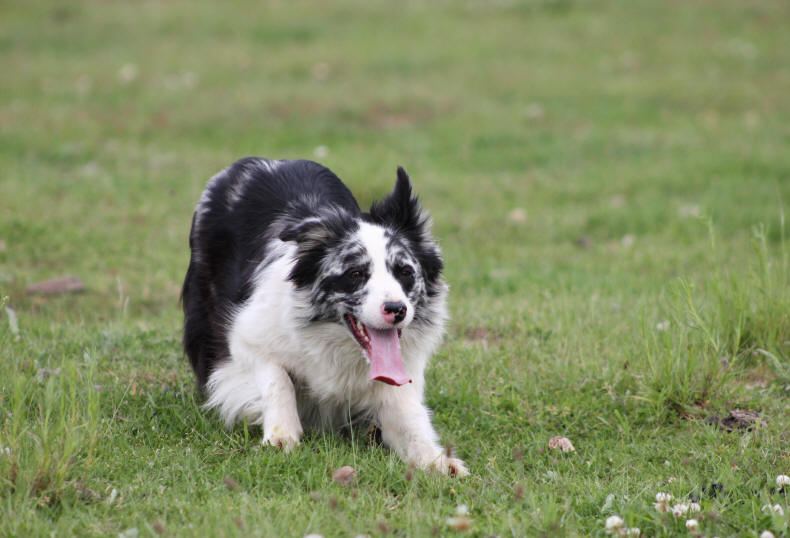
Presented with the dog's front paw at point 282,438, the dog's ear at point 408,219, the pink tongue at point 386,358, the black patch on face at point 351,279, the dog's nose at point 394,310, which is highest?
the dog's ear at point 408,219

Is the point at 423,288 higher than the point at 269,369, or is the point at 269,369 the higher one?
the point at 423,288

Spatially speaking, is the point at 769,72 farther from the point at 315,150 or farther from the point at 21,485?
the point at 21,485

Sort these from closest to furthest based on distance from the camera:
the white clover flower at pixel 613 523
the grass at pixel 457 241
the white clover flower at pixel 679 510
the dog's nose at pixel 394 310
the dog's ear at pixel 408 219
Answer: the white clover flower at pixel 613 523 → the white clover flower at pixel 679 510 → the grass at pixel 457 241 → the dog's nose at pixel 394 310 → the dog's ear at pixel 408 219

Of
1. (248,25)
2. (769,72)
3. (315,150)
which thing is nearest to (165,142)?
(315,150)

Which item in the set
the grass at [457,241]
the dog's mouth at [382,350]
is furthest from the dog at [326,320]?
the grass at [457,241]

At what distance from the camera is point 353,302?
383cm

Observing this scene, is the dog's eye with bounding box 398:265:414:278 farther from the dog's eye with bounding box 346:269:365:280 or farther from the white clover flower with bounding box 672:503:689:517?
the white clover flower with bounding box 672:503:689:517

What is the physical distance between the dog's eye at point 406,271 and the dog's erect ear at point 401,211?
0.92 feet

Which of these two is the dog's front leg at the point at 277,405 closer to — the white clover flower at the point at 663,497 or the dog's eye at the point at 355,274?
the dog's eye at the point at 355,274

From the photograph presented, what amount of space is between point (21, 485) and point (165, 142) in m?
8.37

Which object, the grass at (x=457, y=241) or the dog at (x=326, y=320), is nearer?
the grass at (x=457, y=241)

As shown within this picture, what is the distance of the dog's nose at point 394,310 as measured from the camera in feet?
12.0

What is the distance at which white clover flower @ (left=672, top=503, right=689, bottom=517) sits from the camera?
318 cm

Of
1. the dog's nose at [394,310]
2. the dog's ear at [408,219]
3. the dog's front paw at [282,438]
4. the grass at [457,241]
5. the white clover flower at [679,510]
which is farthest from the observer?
the dog's ear at [408,219]
